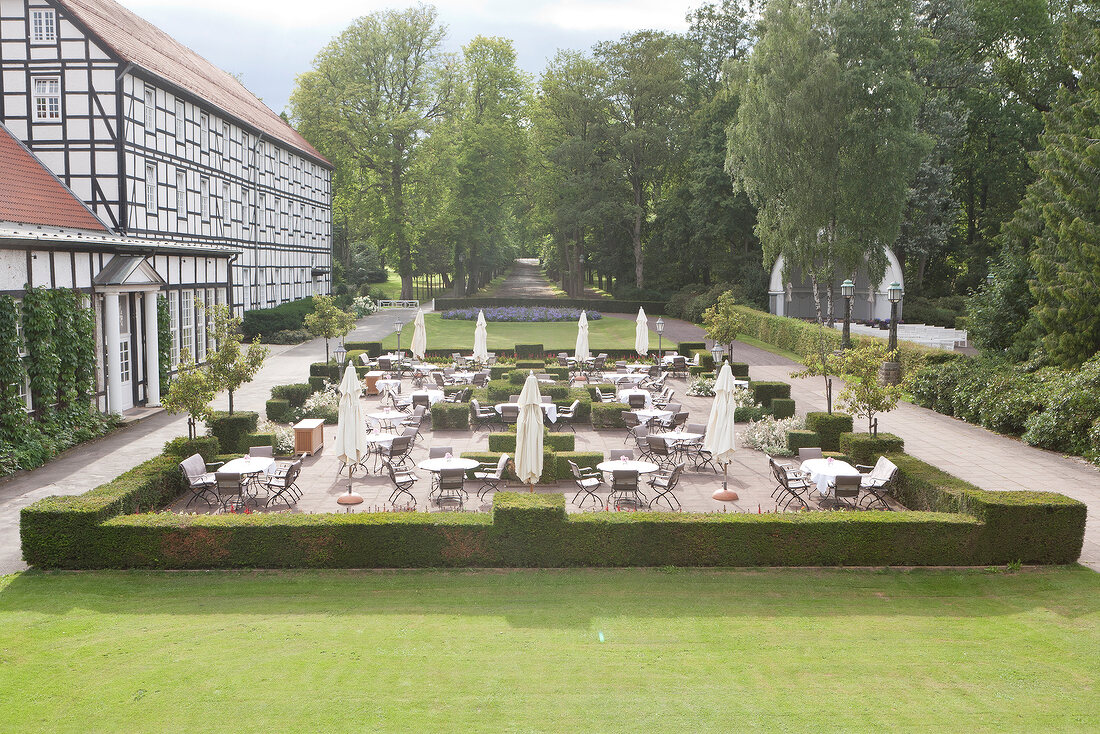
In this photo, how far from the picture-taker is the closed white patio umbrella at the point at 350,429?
1559cm

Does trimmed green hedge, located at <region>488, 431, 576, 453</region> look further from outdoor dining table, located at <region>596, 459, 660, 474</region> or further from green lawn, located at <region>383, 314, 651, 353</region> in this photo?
green lawn, located at <region>383, 314, 651, 353</region>

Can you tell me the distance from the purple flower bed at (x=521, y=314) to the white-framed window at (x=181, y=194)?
22742 millimetres

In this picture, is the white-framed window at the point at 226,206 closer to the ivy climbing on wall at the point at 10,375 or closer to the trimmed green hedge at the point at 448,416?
the ivy climbing on wall at the point at 10,375

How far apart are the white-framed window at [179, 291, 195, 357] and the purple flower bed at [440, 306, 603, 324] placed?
82.0ft

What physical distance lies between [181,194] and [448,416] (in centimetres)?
1970

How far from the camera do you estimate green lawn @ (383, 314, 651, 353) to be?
42.7 metres

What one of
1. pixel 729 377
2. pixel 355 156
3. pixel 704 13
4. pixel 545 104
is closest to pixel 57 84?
pixel 729 377

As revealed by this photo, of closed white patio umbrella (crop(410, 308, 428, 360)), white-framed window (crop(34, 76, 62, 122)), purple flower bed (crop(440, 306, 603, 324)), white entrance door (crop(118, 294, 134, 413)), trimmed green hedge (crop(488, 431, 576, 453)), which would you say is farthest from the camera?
purple flower bed (crop(440, 306, 603, 324))

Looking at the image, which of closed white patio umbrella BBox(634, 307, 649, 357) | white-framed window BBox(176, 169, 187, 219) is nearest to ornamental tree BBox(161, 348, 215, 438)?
closed white patio umbrella BBox(634, 307, 649, 357)

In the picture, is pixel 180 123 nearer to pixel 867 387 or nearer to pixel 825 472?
pixel 867 387

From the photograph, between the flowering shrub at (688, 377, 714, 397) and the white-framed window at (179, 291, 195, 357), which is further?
the white-framed window at (179, 291, 195, 357)

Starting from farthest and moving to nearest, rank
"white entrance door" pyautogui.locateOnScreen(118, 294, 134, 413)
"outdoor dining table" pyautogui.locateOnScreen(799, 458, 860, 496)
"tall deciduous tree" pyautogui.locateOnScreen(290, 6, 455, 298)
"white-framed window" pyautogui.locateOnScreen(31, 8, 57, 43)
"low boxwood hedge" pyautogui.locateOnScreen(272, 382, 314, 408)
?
1. "tall deciduous tree" pyautogui.locateOnScreen(290, 6, 455, 298)
2. "white-framed window" pyautogui.locateOnScreen(31, 8, 57, 43)
3. "white entrance door" pyautogui.locateOnScreen(118, 294, 134, 413)
4. "low boxwood hedge" pyautogui.locateOnScreen(272, 382, 314, 408)
5. "outdoor dining table" pyautogui.locateOnScreen(799, 458, 860, 496)

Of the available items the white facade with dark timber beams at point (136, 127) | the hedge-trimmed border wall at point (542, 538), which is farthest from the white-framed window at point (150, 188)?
the hedge-trimmed border wall at point (542, 538)

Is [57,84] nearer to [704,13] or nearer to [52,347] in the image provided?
[52,347]
